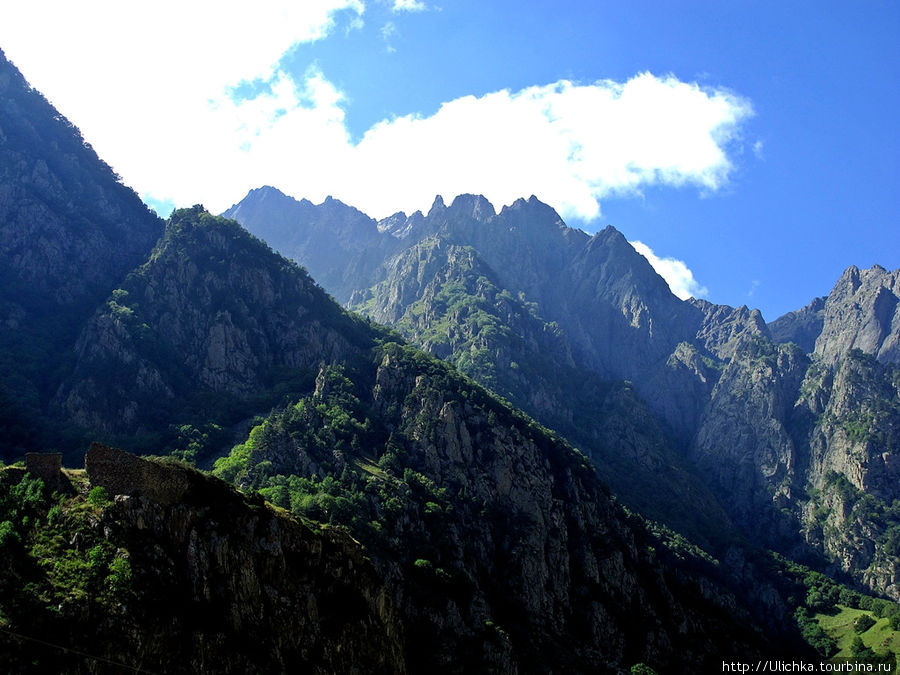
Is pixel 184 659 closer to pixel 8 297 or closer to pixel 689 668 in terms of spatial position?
pixel 689 668

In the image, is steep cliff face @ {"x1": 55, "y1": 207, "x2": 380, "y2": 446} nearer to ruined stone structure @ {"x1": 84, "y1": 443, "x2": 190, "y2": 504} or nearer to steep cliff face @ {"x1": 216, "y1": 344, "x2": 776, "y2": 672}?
steep cliff face @ {"x1": 216, "y1": 344, "x2": 776, "y2": 672}

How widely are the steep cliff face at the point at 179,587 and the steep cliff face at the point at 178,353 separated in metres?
91.2

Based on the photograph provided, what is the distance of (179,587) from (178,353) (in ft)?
414

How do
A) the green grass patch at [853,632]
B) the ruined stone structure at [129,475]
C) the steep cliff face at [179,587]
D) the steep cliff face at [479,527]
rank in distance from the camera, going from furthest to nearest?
the green grass patch at [853,632] → the steep cliff face at [479,527] → the ruined stone structure at [129,475] → the steep cliff face at [179,587]

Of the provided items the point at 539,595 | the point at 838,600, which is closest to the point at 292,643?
the point at 539,595

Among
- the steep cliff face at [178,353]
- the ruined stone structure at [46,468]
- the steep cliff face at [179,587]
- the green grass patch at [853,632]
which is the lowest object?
the steep cliff face at [179,587]

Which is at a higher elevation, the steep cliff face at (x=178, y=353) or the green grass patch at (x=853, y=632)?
the steep cliff face at (x=178, y=353)

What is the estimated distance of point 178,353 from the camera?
592 feet

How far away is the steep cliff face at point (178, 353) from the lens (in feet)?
518

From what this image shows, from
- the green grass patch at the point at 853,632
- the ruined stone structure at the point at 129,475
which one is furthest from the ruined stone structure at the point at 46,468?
the green grass patch at the point at 853,632

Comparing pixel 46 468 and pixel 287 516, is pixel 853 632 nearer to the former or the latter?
pixel 287 516

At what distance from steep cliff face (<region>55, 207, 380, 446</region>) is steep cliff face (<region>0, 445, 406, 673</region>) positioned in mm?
91152

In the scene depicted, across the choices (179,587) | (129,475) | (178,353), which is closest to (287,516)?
(179,587)

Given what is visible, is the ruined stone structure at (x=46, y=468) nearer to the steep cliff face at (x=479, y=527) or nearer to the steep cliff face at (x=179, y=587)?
the steep cliff face at (x=179, y=587)
